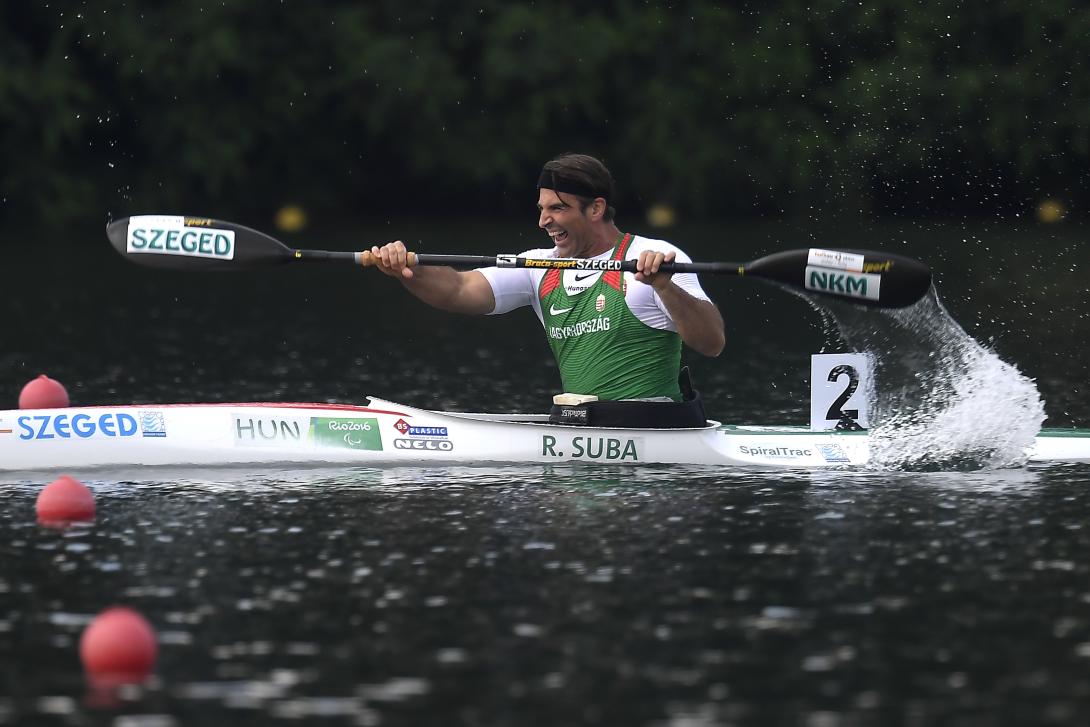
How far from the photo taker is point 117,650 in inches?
281

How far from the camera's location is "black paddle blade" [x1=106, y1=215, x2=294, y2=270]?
41.9 ft

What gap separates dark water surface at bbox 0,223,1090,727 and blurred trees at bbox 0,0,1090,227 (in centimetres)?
2382

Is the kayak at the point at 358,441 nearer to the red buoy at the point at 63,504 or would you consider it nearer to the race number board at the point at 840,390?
the race number board at the point at 840,390

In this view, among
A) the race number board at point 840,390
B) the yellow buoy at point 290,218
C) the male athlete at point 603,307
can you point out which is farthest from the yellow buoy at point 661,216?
the male athlete at point 603,307

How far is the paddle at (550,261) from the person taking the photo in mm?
11758

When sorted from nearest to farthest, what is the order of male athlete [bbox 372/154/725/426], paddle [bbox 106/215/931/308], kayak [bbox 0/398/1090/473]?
male athlete [bbox 372/154/725/426] → paddle [bbox 106/215/931/308] → kayak [bbox 0/398/1090/473]

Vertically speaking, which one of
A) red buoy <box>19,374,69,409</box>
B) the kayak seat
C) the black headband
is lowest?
the kayak seat

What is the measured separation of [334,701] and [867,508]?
447 centimetres

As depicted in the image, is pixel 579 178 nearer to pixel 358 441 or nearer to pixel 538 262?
pixel 538 262

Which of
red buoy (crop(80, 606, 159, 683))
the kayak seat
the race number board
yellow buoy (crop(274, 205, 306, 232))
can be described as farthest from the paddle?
yellow buoy (crop(274, 205, 306, 232))

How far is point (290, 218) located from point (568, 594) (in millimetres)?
33215

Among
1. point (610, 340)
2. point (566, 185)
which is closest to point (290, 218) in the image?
point (610, 340)

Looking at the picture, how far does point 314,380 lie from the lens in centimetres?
1716

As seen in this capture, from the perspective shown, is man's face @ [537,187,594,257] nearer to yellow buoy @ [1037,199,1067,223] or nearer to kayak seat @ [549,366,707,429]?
kayak seat @ [549,366,707,429]
